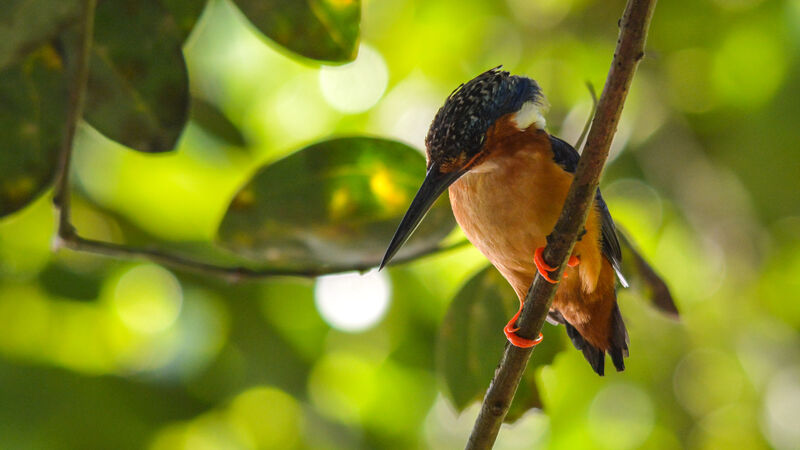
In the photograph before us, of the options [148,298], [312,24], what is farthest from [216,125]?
[312,24]

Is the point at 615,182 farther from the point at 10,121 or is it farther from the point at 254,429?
the point at 10,121

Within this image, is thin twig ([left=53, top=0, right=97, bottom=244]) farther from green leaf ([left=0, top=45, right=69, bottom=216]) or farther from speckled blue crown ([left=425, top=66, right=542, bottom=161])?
speckled blue crown ([left=425, top=66, right=542, bottom=161])

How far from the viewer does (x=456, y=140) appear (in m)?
1.85

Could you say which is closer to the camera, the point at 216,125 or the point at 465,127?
the point at 465,127

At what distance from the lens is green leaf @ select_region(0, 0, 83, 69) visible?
65.1 inches

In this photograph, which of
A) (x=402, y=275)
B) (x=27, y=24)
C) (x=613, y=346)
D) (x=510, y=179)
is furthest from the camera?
(x=402, y=275)

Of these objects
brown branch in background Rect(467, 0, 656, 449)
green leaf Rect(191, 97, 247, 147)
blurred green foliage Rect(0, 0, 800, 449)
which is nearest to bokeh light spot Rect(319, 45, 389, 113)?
blurred green foliage Rect(0, 0, 800, 449)

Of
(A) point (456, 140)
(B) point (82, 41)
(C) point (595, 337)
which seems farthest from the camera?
(C) point (595, 337)

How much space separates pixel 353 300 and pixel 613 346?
1.96 metres

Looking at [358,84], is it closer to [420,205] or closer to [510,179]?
[510,179]

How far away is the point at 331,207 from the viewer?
82.5 inches

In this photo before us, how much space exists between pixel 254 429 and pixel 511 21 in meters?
2.53

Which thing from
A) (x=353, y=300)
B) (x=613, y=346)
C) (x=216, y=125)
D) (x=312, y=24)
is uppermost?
(x=312, y=24)

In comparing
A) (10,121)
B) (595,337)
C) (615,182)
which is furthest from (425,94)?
(10,121)
